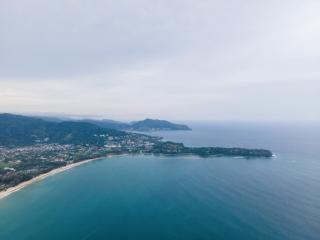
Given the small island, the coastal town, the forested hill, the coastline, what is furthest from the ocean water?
the forested hill

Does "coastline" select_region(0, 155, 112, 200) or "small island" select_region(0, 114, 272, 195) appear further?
"small island" select_region(0, 114, 272, 195)

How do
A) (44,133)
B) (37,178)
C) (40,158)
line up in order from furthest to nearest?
1. (44,133)
2. (40,158)
3. (37,178)

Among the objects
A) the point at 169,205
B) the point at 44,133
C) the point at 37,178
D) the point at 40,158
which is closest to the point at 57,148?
the point at 40,158

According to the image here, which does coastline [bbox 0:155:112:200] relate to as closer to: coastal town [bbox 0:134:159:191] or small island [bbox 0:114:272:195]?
small island [bbox 0:114:272:195]

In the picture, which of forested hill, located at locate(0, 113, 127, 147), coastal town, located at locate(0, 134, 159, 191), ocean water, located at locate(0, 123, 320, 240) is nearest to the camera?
ocean water, located at locate(0, 123, 320, 240)

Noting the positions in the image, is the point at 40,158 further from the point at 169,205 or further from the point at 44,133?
the point at 169,205

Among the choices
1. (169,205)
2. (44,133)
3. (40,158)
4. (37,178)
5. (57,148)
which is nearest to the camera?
(169,205)

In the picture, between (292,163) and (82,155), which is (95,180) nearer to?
(82,155)
